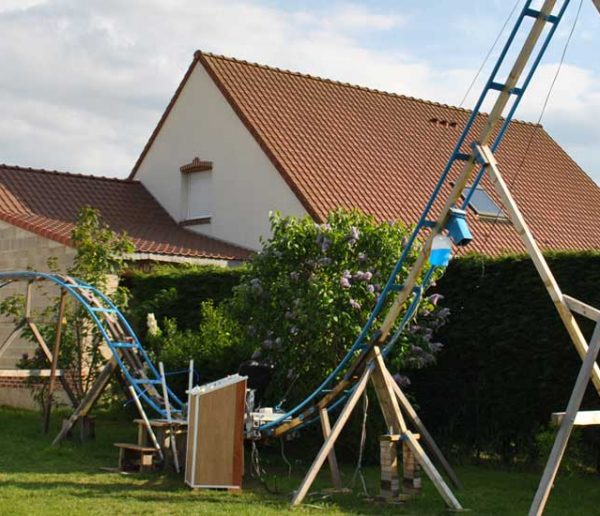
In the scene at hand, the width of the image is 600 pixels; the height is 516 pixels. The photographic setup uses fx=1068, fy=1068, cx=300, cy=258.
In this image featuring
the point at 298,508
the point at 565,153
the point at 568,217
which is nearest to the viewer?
the point at 298,508

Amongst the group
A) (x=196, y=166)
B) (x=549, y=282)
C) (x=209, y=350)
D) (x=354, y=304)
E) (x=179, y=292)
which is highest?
(x=196, y=166)

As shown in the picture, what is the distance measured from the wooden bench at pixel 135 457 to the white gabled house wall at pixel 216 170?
9.14 m

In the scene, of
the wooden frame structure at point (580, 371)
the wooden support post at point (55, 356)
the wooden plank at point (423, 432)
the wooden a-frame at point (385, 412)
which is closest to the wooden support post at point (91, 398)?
the wooden support post at point (55, 356)

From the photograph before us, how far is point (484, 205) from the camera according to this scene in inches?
891

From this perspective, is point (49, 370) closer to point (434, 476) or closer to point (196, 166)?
point (434, 476)

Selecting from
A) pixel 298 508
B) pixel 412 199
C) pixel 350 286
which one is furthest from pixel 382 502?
pixel 412 199

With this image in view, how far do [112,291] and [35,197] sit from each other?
593 centimetres

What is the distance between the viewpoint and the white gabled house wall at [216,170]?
21156 millimetres

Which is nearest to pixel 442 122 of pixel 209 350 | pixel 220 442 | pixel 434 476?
pixel 209 350

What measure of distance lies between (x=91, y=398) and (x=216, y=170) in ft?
33.8

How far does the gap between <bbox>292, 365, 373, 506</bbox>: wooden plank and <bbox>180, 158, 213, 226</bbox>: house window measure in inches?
521

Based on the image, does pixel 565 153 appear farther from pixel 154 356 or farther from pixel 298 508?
pixel 298 508

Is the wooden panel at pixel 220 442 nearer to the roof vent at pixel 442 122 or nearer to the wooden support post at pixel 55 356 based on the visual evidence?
the wooden support post at pixel 55 356

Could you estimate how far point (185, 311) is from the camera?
56.3 feet
